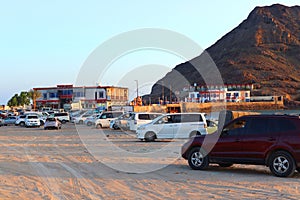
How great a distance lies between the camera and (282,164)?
11469 millimetres

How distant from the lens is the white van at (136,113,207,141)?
922 inches

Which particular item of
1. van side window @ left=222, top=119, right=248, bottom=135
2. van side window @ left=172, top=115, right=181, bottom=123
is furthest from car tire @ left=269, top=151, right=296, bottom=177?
van side window @ left=172, top=115, right=181, bottom=123

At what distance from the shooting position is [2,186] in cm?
1061

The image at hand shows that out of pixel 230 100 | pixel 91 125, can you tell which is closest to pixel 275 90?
pixel 230 100

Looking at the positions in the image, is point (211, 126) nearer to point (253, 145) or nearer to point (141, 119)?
point (141, 119)

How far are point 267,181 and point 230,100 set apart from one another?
379 ft

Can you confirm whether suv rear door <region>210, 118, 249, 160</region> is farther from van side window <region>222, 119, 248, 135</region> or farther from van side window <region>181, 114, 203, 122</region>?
van side window <region>181, 114, 203, 122</region>

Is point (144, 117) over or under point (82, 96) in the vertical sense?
under

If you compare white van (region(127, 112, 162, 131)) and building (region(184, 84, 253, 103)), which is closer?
white van (region(127, 112, 162, 131))

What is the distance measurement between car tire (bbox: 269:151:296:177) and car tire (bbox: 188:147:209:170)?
2114 millimetres

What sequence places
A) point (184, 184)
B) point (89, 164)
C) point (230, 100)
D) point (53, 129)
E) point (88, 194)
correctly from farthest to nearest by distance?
point (230, 100), point (53, 129), point (89, 164), point (184, 184), point (88, 194)

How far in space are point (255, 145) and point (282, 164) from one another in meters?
0.90

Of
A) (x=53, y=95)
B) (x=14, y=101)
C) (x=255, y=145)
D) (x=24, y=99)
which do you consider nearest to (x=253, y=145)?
(x=255, y=145)

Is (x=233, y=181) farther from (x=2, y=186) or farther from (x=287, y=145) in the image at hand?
(x=2, y=186)
